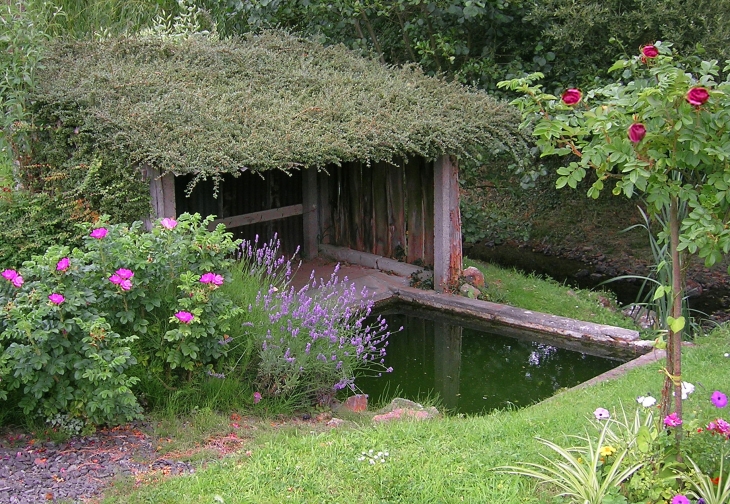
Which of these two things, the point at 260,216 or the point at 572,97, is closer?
the point at 572,97

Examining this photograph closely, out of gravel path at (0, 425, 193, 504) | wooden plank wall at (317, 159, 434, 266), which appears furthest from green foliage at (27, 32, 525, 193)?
gravel path at (0, 425, 193, 504)

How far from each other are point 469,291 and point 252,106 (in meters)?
3.36

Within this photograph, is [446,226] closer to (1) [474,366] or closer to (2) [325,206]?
(2) [325,206]

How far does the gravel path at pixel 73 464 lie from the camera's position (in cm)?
417

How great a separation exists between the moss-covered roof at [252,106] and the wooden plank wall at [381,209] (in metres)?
1.28

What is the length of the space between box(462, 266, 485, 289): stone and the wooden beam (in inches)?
100

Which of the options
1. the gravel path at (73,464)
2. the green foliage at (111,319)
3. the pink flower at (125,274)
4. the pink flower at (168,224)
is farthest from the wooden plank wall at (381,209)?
the gravel path at (73,464)

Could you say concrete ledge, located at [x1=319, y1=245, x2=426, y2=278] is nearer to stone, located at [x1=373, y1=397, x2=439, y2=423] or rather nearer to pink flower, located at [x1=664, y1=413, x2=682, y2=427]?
stone, located at [x1=373, y1=397, x2=439, y2=423]

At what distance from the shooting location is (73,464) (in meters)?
4.55

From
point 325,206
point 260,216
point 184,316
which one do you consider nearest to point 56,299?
point 184,316

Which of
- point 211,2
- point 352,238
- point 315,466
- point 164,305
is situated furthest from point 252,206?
point 315,466

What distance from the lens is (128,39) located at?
8.69 m

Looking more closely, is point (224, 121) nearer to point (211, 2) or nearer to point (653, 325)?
point (653, 325)

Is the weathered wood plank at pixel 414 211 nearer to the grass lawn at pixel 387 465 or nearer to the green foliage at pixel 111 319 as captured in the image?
the green foliage at pixel 111 319
